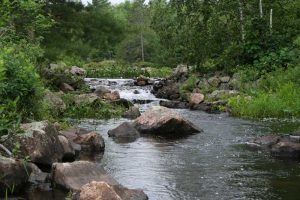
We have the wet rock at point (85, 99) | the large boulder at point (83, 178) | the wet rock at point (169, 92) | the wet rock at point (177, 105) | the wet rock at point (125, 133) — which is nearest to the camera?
the large boulder at point (83, 178)

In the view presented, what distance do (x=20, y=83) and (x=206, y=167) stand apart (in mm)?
4741

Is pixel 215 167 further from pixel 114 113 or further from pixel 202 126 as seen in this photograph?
pixel 114 113

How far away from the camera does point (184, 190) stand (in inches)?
359

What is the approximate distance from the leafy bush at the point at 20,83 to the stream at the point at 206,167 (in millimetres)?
2280

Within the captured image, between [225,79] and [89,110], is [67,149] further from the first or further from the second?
[225,79]

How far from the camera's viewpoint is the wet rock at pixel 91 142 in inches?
505

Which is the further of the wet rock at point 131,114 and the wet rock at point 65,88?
the wet rock at point 65,88

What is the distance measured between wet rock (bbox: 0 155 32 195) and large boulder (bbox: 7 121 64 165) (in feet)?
3.03

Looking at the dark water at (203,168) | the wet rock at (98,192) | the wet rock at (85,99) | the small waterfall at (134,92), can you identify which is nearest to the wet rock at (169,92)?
the small waterfall at (134,92)

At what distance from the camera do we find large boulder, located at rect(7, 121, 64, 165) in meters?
10.1

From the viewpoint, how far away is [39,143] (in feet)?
33.9

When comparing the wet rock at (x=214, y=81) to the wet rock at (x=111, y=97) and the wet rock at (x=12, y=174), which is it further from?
the wet rock at (x=12, y=174)

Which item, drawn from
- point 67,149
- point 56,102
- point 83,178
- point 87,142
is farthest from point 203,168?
point 56,102

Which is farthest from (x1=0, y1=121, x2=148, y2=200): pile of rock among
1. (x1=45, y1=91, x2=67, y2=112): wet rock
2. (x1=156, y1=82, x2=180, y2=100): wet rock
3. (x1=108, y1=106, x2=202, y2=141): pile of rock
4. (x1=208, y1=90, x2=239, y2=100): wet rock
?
(x1=156, y1=82, x2=180, y2=100): wet rock
